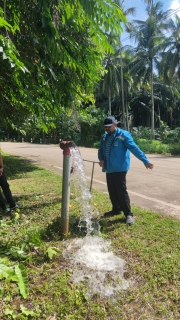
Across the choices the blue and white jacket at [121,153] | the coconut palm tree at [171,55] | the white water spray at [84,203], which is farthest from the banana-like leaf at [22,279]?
the coconut palm tree at [171,55]

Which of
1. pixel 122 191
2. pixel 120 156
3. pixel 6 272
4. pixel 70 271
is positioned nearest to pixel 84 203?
pixel 122 191

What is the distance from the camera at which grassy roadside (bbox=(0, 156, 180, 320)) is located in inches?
87.4

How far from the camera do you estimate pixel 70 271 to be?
8.95 feet

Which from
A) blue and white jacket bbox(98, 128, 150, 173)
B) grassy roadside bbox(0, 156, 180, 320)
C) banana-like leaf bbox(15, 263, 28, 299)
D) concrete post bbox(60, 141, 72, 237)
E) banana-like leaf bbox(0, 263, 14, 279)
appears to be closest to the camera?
grassy roadside bbox(0, 156, 180, 320)

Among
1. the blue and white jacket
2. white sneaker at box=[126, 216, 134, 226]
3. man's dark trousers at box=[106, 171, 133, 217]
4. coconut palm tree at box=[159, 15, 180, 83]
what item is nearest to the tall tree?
the blue and white jacket

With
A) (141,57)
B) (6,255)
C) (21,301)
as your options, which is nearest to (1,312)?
(21,301)

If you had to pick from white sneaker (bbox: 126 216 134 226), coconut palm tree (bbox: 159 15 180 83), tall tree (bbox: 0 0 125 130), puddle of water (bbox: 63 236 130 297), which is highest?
coconut palm tree (bbox: 159 15 180 83)

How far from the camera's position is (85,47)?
351 cm

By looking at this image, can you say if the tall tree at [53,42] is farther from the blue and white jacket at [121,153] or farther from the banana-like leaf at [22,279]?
the banana-like leaf at [22,279]

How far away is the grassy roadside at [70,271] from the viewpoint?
2.22 meters

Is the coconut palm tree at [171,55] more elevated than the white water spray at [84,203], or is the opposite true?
the coconut palm tree at [171,55]

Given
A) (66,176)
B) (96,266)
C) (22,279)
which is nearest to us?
(22,279)

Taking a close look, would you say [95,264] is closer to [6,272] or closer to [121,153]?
[6,272]

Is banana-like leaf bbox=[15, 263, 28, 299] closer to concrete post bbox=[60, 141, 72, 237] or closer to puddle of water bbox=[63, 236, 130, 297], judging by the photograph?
puddle of water bbox=[63, 236, 130, 297]
